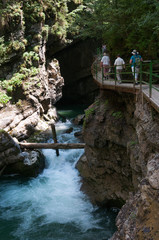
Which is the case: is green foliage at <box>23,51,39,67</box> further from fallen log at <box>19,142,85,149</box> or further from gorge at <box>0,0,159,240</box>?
fallen log at <box>19,142,85,149</box>

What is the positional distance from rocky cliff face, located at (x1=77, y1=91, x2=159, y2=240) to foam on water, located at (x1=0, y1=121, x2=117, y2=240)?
3.22ft

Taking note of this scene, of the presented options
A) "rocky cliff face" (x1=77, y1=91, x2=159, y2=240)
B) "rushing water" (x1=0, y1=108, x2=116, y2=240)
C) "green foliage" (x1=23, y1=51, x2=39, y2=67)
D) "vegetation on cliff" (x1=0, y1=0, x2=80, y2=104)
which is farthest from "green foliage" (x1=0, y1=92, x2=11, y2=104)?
"rocky cliff face" (x1=77, y1=91, x2=159, y2=240)

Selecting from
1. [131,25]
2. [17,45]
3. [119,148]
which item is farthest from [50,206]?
[17,45]

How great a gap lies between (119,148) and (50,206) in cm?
512

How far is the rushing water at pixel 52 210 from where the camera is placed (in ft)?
30.8

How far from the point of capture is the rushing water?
9.38m

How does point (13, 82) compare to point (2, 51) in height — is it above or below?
below

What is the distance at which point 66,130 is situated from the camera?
19.7 m

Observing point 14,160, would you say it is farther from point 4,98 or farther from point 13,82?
point 13,82

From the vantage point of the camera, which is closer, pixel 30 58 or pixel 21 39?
pixel 21 39

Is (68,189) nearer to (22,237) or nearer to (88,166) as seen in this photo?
(88,166)

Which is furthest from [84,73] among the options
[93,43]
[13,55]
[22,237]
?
[22,237]

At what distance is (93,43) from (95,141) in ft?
75.0

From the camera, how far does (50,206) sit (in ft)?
37.0
